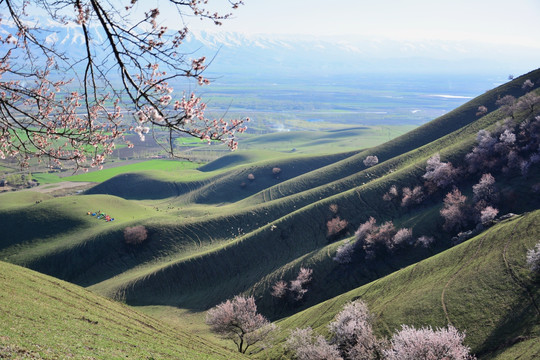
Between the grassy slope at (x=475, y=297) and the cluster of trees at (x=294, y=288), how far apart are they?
8980 millimetres

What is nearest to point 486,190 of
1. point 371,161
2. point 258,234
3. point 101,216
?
point 258,234

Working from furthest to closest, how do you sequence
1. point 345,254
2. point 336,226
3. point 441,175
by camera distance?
1. point 336,226
2. point 441,175
3. point 345,254

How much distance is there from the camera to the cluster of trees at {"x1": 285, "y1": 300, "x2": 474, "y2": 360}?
98.8 ft

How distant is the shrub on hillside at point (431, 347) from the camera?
2947cm

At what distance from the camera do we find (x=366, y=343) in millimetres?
36906

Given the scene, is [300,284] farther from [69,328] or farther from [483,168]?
[69,328]

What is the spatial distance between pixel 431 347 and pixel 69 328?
2875cm

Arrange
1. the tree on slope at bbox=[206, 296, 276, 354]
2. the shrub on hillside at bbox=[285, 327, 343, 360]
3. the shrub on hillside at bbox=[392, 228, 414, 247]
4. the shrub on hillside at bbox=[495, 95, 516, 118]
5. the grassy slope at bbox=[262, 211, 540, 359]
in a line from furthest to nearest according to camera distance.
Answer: the shrub on hillside at bbox=[495, 95, 516, 118] → the shrub on hillside at bbox=[392, 228, 414, 247] → the tree on slope at bbox=[206, 296, 276, 354] → the shrub on hillside at bbox=[285, 327, 343, 360] → the grassy slope at bbox=[262, 211, 540, 359]

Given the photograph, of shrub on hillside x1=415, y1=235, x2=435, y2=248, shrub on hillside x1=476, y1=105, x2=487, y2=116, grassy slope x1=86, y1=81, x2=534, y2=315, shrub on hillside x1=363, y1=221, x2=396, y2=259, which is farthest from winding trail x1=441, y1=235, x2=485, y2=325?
shrub on hillside x1=476, y1=105, x2=487, y2=116

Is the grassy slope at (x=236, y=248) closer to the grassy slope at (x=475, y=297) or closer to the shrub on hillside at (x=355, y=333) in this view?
the grassy slope at (x=475, y=297)

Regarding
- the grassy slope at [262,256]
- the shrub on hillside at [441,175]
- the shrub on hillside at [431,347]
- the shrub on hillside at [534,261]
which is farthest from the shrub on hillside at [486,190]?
the shrub on hillside at [431,347]

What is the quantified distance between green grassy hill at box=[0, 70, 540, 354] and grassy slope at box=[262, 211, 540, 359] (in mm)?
1641

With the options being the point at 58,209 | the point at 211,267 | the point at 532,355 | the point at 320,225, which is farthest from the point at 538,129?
the point at 58,209

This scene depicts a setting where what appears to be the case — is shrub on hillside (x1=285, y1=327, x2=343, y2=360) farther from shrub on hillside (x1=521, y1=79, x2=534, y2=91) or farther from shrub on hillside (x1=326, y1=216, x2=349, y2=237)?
shrub on hillside (x1=521, y1=79, x2=534, y2=91)
